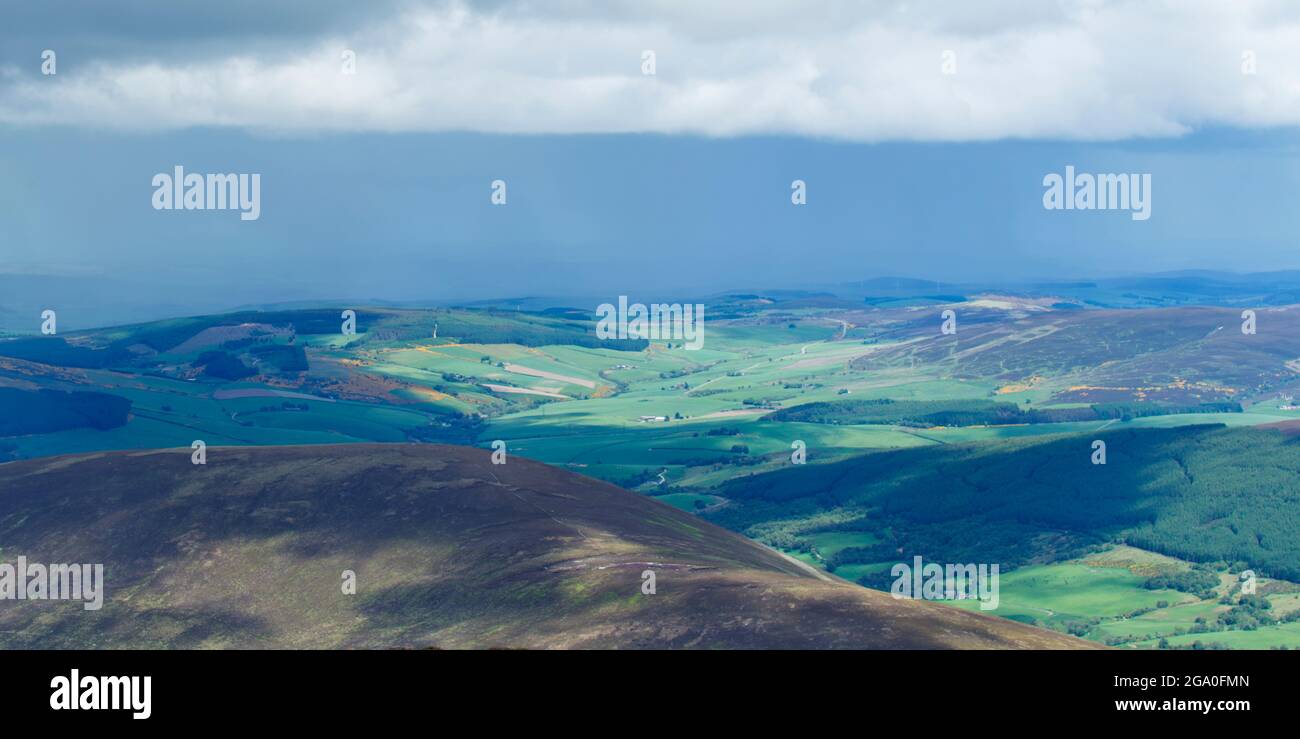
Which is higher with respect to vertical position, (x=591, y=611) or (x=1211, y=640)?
(x=591, y=611)
